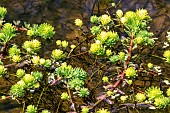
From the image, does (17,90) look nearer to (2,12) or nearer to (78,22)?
(2,12)

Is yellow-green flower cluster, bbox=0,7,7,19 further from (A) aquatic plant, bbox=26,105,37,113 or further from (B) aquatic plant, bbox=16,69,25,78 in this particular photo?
(A) aquatic plant, bbox=26,105,37,113

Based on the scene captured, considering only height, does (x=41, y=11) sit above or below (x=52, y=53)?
above

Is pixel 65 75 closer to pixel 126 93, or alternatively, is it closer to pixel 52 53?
pixel 52 53

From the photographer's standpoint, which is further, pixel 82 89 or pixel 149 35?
pixel 149 35

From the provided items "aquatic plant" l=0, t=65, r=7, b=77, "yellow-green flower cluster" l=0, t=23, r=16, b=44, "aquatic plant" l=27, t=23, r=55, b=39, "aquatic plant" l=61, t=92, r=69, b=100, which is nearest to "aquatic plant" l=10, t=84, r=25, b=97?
"aquatic plant" l=0, t=65, r=7, b=77

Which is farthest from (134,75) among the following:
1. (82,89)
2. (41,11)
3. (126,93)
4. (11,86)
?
(41,11)

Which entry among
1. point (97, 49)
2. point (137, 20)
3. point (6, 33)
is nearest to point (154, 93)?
point (97, 49)
